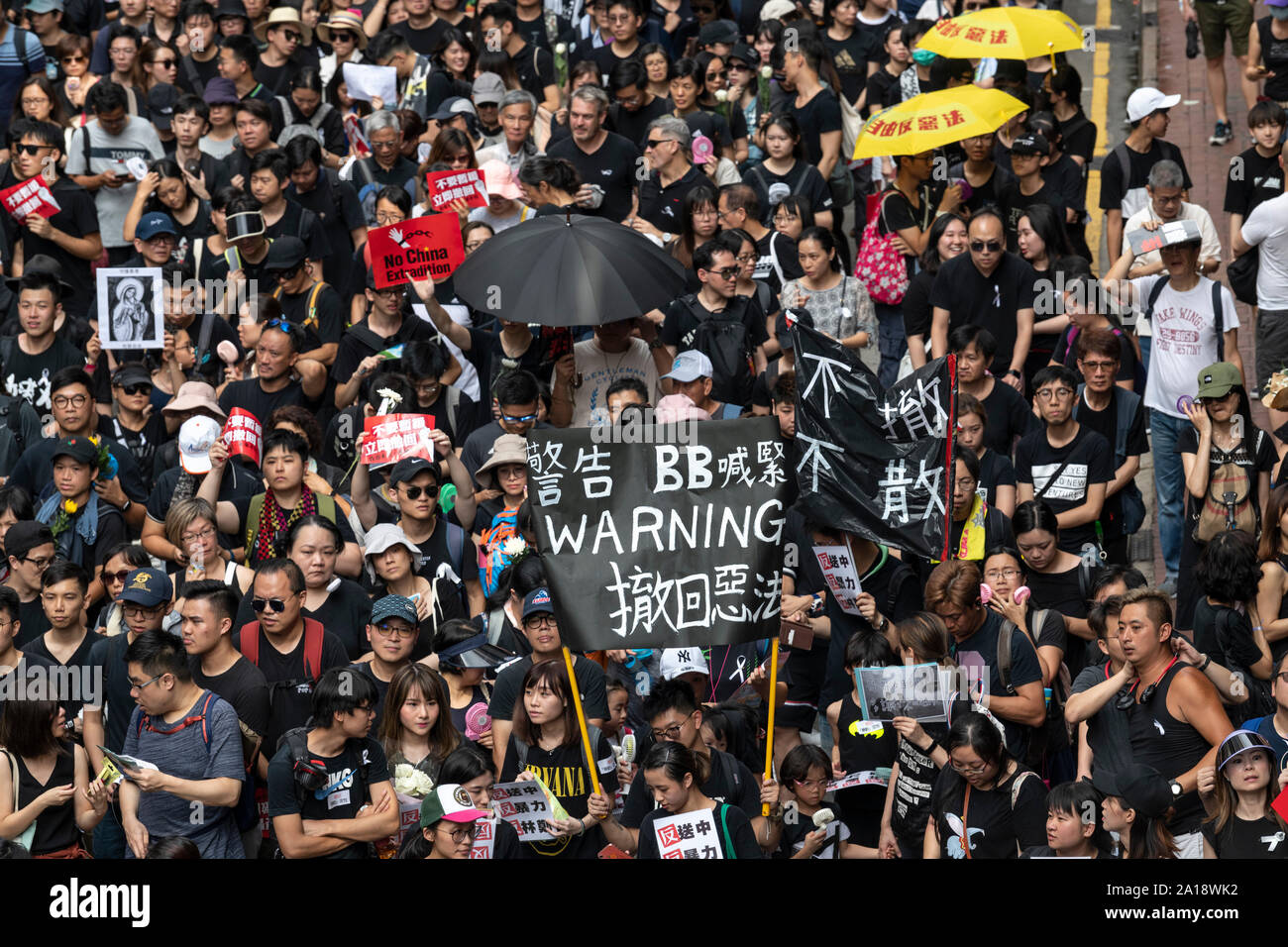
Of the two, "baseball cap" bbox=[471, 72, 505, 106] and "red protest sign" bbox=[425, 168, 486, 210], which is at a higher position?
"baseball cap" bbox=[471, 72, 505, 106]

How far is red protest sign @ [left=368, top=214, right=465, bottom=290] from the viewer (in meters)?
12.4

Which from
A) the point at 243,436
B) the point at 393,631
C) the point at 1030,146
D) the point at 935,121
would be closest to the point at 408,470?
the point at 243,436

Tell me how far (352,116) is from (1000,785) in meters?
9.28

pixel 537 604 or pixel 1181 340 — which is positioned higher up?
pixel 1181 340

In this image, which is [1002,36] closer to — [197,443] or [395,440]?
[395,440]

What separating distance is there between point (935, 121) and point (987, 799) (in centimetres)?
628

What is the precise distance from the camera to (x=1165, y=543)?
12.0m

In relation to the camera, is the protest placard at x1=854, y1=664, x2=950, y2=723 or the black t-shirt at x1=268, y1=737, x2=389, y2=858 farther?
the protest placard at x1=854, y1=664, x2=950, y2=723

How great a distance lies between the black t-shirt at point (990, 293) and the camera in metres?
12.4

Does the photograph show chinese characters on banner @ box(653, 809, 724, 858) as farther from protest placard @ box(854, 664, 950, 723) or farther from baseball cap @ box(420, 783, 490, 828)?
protest placard @ box(854, 664, 950, 723)

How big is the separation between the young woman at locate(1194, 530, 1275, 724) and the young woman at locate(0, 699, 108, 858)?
5.36m

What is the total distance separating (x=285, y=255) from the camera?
42.8 feet

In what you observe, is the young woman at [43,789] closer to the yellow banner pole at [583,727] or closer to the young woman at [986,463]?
the yellow banner pole at [583,727]

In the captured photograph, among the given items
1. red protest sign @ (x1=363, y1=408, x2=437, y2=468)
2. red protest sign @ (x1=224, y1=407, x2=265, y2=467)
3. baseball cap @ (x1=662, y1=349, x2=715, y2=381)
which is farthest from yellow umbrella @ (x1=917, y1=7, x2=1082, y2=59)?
red protest sign @ (x1=224, y1=407, x2=265, y2=467)
